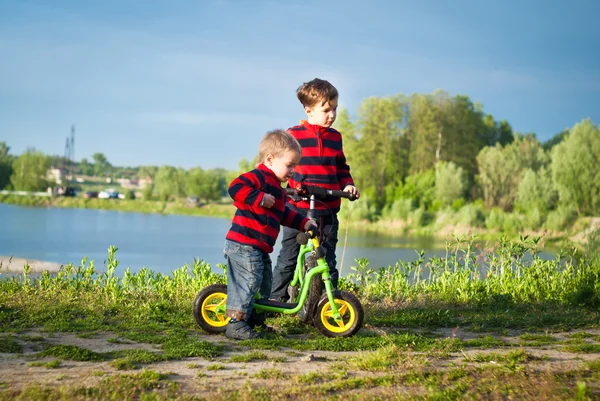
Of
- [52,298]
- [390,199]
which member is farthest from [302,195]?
[390,199]

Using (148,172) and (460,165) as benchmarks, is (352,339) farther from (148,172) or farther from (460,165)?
(148,172)

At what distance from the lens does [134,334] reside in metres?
4.25

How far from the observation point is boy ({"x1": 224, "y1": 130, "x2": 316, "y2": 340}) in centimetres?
440

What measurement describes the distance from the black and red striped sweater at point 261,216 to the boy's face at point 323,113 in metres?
0.77

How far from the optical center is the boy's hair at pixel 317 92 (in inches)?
195

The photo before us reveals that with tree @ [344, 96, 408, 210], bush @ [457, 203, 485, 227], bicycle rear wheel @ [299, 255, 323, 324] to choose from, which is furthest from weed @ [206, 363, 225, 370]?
tree @ [344, 96, 408, 210]

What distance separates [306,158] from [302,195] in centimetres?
50

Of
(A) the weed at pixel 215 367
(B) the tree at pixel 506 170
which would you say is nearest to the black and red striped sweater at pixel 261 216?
(A) the weed at pixel 215 367

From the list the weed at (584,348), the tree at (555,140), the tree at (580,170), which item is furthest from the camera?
the tree at (555,140)

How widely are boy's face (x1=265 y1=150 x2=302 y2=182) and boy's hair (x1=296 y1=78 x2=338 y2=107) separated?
68cm

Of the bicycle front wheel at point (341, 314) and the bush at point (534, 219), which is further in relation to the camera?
the bush at point (534, 219)

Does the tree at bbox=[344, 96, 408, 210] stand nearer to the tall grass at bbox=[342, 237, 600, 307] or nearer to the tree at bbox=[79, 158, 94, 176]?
the tall grass at bbox=[342, 237, 600, 307]

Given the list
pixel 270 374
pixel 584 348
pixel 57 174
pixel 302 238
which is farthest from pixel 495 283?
pixel 57 174

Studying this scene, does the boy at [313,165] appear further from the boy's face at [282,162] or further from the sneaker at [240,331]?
the sneaker at [240,331]
